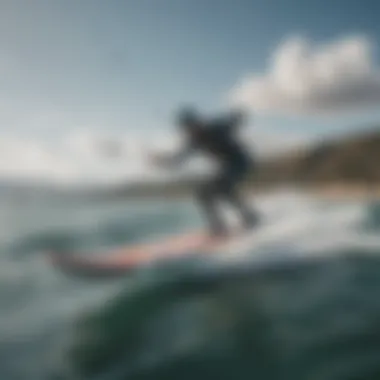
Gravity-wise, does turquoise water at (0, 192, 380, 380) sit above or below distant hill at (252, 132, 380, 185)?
below

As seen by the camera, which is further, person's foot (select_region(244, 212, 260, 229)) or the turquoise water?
person's foot (select_region(244, 212, 260, 229))

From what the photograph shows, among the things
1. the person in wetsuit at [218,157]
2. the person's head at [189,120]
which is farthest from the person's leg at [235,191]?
the person's head at [189,120]

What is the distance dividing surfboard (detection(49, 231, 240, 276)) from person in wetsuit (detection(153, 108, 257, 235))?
1.4 inches

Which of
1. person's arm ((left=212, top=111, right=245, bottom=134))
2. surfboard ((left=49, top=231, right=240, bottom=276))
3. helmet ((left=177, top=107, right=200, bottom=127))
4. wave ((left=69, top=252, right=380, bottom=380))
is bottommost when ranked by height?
wave ((left=69, top=252, right=380, bottom=380))

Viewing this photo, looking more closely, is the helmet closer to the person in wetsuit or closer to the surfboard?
the person in wetsuit

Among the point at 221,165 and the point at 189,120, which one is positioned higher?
the point at 189,120

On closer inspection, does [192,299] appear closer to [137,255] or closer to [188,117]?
[137,255]

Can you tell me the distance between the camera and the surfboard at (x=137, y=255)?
1.31 metres

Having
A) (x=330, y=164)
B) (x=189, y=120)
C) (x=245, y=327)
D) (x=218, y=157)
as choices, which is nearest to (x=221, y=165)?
(x=218, y=157)

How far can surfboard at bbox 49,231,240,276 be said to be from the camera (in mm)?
1308

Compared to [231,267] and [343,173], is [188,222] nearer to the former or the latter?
[231,267]

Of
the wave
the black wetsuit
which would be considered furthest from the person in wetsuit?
the wave

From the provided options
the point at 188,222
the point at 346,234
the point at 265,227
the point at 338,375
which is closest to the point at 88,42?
the point at 188,222

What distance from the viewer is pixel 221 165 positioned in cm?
137
